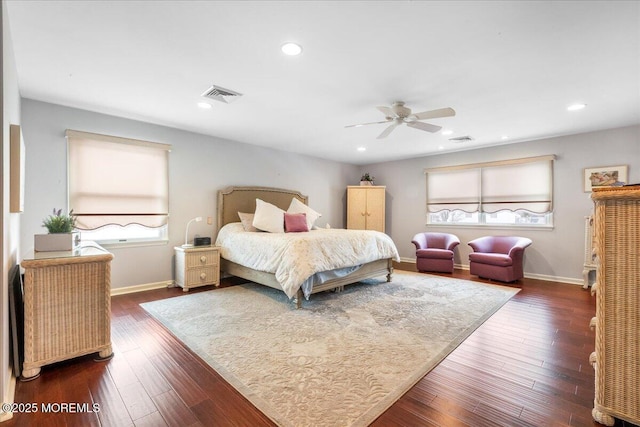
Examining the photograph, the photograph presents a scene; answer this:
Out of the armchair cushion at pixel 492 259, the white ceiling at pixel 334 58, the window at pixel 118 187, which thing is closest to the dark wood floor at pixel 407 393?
the window at pixel 118 187

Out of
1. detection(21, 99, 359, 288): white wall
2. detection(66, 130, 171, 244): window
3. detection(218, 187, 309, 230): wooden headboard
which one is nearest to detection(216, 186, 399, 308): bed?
detection(218, 187, 309, 230): wooden headboard

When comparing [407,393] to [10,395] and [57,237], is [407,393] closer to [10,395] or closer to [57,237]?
[10,395]

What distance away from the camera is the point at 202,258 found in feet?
14.1

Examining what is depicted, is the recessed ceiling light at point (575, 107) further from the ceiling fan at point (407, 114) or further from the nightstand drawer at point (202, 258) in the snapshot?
the nightstand drawer at point (202, 258)

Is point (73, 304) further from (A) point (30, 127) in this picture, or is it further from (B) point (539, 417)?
(B) point (539, 417)

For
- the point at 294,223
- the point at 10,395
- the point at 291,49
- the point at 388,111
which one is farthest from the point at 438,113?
the point at 10,395

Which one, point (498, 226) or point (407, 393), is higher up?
point (498, 226)

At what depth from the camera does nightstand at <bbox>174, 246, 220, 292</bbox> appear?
4.16 metres

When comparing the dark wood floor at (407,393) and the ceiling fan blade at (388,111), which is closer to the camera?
the dark wood floor at (407,393)

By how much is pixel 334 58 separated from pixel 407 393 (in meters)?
2.61

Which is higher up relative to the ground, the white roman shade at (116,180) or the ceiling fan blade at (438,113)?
the ceiling fan blade at (438,113)

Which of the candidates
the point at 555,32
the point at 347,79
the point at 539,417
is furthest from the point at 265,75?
the point at 539,417

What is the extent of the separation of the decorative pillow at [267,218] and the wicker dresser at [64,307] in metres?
2.69

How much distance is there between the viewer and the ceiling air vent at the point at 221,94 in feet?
9.88
